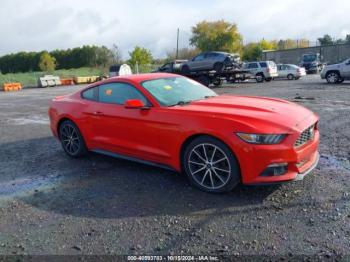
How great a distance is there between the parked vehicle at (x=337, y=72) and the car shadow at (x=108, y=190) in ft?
62.7

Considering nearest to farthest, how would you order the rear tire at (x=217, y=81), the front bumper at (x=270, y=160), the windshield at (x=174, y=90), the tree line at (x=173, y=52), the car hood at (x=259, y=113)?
the front bumper at (x=270, y=160) → the car hood at (x=259, y=113) → the windshield at (x=174, y=90) → the rear tire at (x=217, y=81) → the tree line at (x=173, y=52)

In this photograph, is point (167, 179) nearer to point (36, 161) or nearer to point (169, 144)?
point (169, 144)

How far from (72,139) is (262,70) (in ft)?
80.3

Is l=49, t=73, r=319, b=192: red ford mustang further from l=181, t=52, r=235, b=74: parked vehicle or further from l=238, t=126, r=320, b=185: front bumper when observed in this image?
l=181, t=52, r=235, b=74: parked vehicle

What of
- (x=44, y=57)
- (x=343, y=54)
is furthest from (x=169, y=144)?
(x=44, y=57)

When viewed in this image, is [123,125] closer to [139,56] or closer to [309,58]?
[309,58]

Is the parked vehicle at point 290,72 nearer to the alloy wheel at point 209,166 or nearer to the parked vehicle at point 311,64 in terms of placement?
the parked vehicle at point 311,64

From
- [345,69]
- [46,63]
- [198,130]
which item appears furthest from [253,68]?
[46,63]

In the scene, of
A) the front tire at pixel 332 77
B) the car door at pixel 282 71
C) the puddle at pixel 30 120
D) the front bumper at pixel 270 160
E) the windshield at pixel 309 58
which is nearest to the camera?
the front bumper at pixel 270 160

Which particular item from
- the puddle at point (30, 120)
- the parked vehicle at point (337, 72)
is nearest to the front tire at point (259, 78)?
the parked vehicle at point (337, 72)

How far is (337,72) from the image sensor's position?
22.1 m

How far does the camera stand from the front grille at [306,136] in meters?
4.30

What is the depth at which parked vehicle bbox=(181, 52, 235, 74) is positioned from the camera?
2369 centimetres

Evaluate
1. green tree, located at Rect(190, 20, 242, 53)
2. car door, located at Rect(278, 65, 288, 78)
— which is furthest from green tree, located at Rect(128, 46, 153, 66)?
car door, located at Rect(278, 65, 288, 78)
